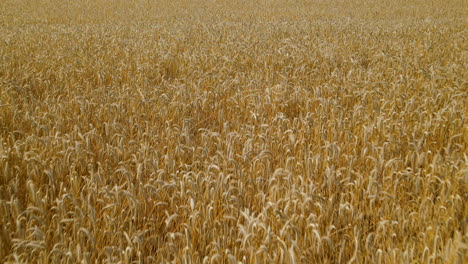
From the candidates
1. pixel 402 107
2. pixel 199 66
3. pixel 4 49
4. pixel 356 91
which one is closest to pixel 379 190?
pixel 402 107

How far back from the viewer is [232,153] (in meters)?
2.77

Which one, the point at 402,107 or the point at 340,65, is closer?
the point at 402,107

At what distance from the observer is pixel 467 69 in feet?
17.6

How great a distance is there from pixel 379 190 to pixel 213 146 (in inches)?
56.0

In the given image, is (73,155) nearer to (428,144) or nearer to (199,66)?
(428,144)

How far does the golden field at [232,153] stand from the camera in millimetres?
1916

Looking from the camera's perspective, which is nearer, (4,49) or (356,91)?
(356,91)

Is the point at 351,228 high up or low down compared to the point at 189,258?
down

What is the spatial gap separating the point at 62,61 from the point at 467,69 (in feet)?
20.3

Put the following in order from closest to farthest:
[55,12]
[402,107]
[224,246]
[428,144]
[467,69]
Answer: [224,246] → [428,144] → [402,107] → [467,69] → [55,12]

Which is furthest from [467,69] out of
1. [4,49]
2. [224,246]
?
[4,49]

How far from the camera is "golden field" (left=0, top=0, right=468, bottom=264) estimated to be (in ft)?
6.29

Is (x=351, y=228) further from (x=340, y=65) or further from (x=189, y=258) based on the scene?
(x=340, y=65)

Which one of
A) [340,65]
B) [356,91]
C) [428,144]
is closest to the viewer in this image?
[428,144]
